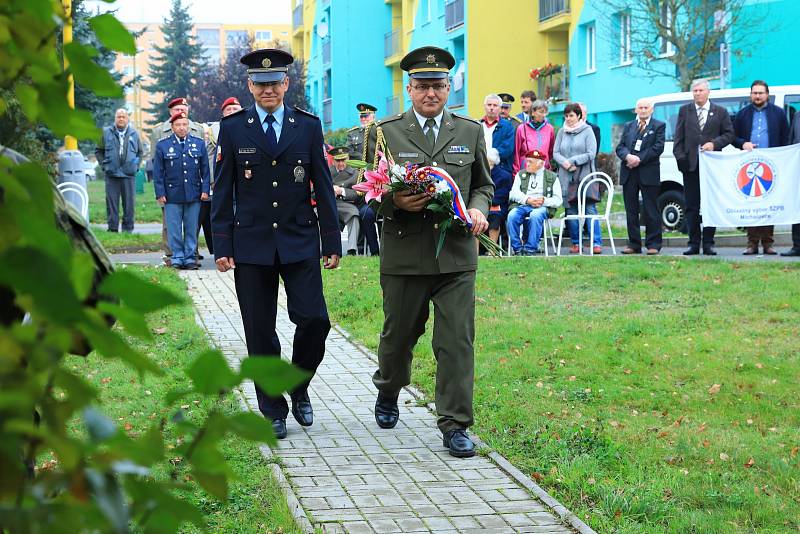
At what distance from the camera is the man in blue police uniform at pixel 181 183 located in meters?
16.4

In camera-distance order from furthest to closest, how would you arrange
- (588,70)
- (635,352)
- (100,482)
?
1. (588,70)
2. (635,352)
3. (100,482)

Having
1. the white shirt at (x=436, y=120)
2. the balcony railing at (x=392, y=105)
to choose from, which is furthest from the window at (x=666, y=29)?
the white shirt at (x=436, y=120)

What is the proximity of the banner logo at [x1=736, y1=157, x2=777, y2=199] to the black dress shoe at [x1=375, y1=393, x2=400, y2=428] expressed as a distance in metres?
11.1

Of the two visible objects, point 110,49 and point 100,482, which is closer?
point 100,482

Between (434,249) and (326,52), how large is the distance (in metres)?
56.0

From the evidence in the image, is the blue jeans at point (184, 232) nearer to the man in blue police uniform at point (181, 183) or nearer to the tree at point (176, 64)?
the man in blue police uniform at point (181, 183)

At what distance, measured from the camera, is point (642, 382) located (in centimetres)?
859

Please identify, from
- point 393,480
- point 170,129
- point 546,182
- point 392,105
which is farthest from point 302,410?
point 392,105

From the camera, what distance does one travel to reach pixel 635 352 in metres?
9.57

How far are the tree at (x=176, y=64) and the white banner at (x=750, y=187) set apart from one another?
68.0 metres

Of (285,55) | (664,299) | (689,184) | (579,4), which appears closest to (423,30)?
(579,4)

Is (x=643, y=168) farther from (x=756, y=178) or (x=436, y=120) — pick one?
(x=436, y=120)

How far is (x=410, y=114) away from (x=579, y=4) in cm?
3206

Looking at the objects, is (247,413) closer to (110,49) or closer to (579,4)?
(110,49)
